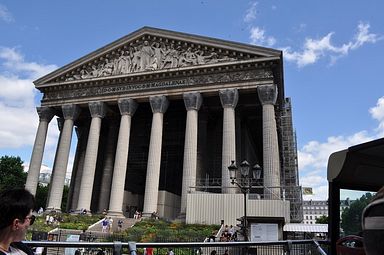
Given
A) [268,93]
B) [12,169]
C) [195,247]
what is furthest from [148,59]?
[12,169]

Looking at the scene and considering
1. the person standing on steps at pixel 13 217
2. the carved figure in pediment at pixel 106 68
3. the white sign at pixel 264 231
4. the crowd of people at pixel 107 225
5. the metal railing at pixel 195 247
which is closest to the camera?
the person standing on steps at pixel 13 217

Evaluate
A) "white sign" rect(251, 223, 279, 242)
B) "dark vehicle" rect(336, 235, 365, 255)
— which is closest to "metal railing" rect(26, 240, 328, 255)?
"dark vehicle" rect(336, 235, 365, 255)

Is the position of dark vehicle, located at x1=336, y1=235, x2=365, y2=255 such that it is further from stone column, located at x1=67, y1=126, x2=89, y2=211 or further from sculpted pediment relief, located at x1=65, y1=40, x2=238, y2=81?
stone column, located at x1=67, y1=126, x2=89, y2=211

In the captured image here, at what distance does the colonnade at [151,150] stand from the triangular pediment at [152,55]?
3.42m

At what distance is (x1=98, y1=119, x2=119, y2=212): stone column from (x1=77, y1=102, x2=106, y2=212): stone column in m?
3.81

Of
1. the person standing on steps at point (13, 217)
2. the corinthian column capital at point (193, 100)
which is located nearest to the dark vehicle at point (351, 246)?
the person standing on steps at point (13, 217)

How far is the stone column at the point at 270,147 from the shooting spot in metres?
31.2

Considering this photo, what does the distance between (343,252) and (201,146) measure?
35.4m

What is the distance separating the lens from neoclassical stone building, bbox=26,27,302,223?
109 feet

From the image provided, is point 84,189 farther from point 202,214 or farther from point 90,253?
point 90,253

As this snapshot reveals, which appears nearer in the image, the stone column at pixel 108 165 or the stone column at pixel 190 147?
the stone column at pixel 190 147

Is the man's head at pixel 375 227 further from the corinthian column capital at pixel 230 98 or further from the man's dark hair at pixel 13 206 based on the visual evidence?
the corinthian column capital at pixel 230 98

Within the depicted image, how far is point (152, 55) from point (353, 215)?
36.9 m

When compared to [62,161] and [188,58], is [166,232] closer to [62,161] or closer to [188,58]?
[62,161]
